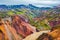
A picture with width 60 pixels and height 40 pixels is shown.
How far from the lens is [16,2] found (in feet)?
13.1

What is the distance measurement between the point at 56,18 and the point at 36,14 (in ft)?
1.61

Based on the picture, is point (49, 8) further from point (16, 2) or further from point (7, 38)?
point (7, 38)

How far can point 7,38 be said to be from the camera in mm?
3826

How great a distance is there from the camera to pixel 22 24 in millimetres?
3936

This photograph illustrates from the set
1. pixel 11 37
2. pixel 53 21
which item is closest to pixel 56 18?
pixel 53 21

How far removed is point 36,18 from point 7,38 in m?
0.83

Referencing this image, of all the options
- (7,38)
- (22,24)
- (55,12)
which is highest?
(55,12)

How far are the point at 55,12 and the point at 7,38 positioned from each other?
1303mm

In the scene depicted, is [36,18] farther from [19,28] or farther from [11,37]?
[11,37]

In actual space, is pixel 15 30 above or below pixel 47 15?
below

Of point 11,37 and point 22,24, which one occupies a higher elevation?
point 22,24

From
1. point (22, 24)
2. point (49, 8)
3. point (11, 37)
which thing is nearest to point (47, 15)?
point (49, 8)

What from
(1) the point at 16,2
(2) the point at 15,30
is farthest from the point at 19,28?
(1) the point at 16,2

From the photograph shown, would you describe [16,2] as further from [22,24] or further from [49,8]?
[49,8]
